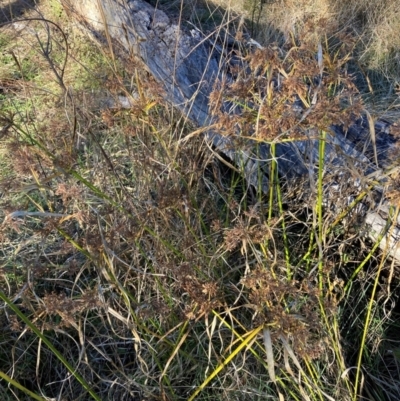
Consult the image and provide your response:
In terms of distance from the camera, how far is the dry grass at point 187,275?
4.41 feet

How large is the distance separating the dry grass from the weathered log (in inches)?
4.4

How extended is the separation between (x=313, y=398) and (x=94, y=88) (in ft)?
7.54

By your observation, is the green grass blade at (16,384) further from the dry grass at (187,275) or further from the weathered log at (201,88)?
the weathered log at (201,88)

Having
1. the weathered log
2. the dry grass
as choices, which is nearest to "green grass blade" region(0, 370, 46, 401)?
the dry grass

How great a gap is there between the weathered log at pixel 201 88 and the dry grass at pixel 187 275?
0.37ft

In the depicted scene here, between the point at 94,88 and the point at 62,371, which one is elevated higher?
the point at 94,88

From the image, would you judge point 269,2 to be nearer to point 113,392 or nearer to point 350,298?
point 350,298

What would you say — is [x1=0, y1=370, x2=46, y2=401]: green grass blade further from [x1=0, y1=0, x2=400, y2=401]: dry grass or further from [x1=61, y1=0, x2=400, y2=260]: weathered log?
[x1=61, y1=0, x2=400, y2=260]: weathered log

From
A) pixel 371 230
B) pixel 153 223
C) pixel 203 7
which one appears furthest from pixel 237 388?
pixel 203 7

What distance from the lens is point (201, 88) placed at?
8.47 feet

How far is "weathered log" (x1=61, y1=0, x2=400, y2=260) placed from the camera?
192 centimetres

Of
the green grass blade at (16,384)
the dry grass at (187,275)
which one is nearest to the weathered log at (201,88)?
the dry grass at (187,275)

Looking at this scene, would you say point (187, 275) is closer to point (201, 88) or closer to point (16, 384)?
point (16, 384)

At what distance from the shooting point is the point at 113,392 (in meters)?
1.92
